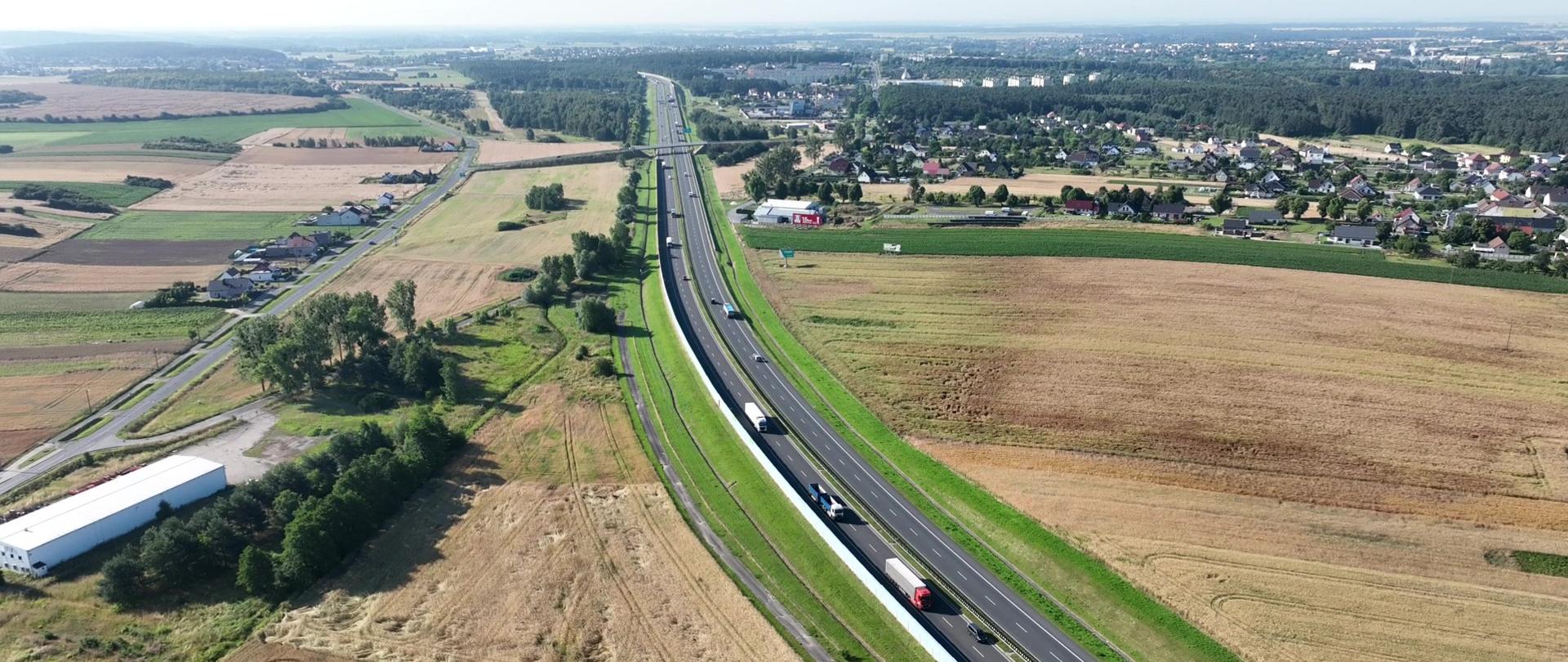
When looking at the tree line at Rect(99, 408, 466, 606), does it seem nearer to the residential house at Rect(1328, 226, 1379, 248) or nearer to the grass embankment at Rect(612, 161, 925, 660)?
the grass embankment at Rect(612, 161, 925, 660)

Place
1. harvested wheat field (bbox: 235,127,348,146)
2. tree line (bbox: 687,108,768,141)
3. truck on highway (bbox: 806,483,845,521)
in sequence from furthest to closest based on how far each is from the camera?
1. tree line (bbox: 687,108,768,141)
2. harvested wheat field (bbox: 235,127,348,146)
3. truck on highway (bbox: 806,483,845,521)

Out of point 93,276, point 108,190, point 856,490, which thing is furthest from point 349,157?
point 856,490

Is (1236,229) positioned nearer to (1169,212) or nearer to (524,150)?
(1169,212)

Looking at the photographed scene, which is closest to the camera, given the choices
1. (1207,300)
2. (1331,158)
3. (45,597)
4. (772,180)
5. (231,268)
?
(45,597)

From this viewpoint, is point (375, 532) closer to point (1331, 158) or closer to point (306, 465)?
point (306, 465)

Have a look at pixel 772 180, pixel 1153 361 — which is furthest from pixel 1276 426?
pixel 772 180

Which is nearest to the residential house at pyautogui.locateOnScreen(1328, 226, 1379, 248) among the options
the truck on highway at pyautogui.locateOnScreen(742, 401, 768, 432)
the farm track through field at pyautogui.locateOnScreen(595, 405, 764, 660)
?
the truck on highway at pyautogui.locateOnScreen(742, 401, 768, 432)
